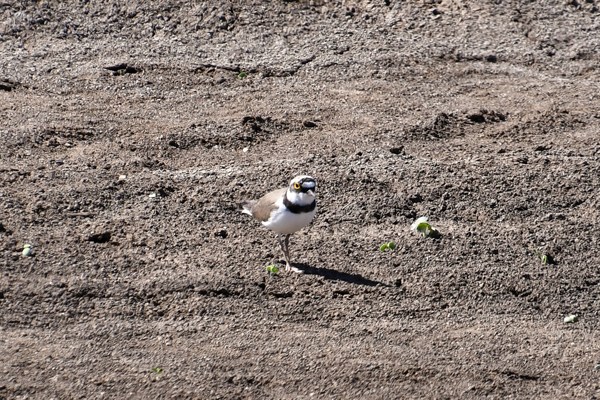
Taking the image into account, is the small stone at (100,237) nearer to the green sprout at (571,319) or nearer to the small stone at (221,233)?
the small stone at (221,233)

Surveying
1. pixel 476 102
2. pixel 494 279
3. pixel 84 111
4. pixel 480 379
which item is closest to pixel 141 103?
pixel 84 111

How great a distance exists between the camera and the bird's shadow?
8922 millimetres

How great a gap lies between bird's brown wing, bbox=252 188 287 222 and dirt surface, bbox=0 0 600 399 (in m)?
0.32

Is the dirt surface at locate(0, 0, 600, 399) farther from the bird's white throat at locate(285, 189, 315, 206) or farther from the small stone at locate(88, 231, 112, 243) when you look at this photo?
the bird's white throat at locate(285, 189, 315, 206)

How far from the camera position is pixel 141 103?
11453mm

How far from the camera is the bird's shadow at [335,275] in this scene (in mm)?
8922

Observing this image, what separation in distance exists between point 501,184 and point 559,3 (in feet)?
14.2

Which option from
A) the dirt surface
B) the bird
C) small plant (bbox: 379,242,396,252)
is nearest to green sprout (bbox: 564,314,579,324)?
the dirt surface

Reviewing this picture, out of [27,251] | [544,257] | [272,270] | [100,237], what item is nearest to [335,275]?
[272,270]

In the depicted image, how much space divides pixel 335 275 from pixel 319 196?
48.9 inches

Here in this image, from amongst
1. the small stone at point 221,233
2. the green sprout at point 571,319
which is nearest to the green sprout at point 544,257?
the green sprout at point 571,319

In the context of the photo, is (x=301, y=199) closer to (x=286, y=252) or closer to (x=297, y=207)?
(x=297, y=207)

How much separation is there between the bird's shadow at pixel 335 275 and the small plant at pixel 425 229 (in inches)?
32.9

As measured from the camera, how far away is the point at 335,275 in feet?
29.6
